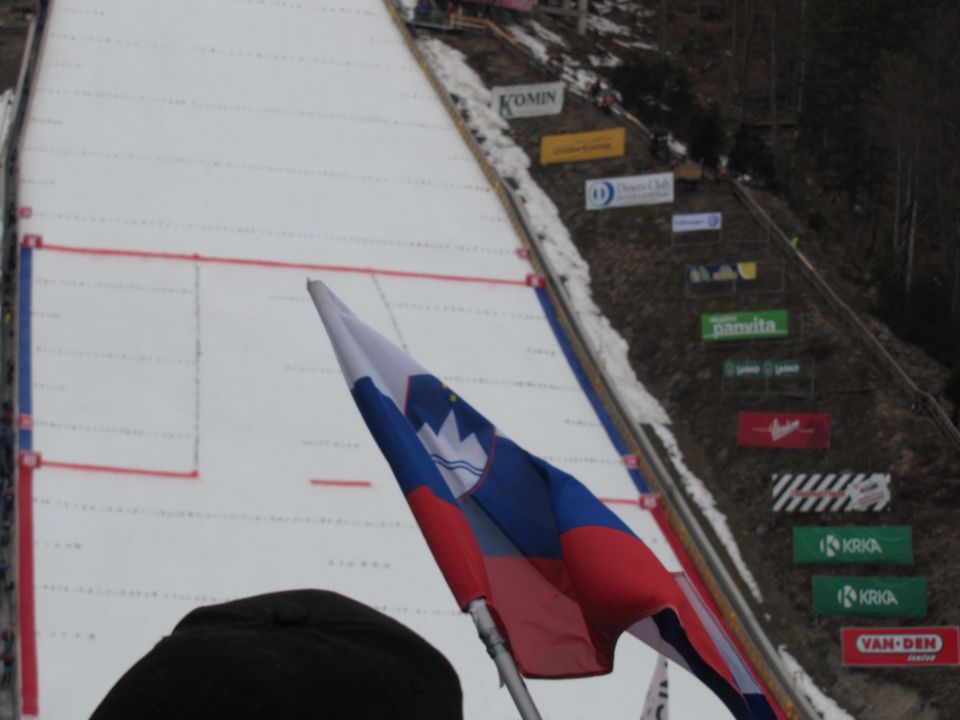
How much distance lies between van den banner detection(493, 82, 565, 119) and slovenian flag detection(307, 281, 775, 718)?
70.5 feet

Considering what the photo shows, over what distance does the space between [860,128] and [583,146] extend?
26.5 ft

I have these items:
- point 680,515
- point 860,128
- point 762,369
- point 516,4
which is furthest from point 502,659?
point 516,4

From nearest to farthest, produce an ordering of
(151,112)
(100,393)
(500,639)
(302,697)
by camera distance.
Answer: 1. (302,697)
2. (500,639)
3. (100,393)
4. (151,112)

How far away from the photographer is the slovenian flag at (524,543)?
3.99 m

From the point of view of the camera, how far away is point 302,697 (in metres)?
1.57

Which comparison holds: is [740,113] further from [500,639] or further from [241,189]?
[500,639]

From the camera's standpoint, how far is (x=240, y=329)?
17609 millimetres

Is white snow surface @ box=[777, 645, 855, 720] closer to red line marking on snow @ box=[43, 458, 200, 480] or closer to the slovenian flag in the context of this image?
red line marking on snow @ box=[43, 458, 200, 480]

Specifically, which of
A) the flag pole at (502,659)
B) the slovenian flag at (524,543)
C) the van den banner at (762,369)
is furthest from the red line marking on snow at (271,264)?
the flag pole at (502,659)

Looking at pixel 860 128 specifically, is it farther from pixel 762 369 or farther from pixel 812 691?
pixel 812 691

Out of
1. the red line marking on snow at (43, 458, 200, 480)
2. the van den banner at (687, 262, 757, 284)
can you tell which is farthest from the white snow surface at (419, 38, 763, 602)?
the red line marking on snow at (43, 458, 200, 480)

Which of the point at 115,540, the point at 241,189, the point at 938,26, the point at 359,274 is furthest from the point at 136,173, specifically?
the point at 938,26

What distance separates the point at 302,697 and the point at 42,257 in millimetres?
17369

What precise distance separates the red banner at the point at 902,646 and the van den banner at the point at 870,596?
1.39ft
